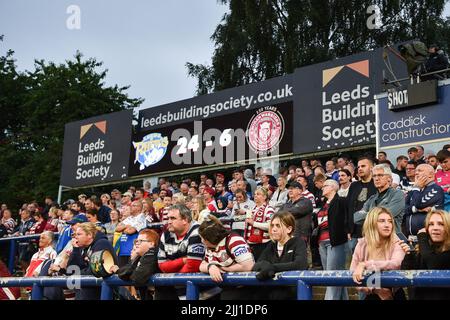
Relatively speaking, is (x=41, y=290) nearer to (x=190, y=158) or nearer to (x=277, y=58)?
(x=190, y=158)

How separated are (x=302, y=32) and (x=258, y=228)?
19356 millimetres

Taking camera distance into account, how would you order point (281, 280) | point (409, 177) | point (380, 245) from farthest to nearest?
point (409, 177) < point (380, 245) < point (281, 280)

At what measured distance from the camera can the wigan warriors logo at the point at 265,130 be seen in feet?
46.0

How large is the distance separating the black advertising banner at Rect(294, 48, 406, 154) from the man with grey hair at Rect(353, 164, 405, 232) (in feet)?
19.9

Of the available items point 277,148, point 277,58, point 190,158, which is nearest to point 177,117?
point 190,158

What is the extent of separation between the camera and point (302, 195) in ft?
28.5

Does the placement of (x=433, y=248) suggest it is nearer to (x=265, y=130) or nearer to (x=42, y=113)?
(x=265, y=130)

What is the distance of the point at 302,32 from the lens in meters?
26.2

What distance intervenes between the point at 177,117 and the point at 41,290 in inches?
456

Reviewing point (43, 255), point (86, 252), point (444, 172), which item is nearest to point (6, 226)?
point (43, 255)

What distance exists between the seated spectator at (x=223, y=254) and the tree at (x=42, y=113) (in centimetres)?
2231

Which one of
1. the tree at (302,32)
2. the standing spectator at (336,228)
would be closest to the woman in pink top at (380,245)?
the standing spectator at (336,228)

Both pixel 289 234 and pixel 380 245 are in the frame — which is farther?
pixel 289 234

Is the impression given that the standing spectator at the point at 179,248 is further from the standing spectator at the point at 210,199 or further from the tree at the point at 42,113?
the tree at the point at 42,113
